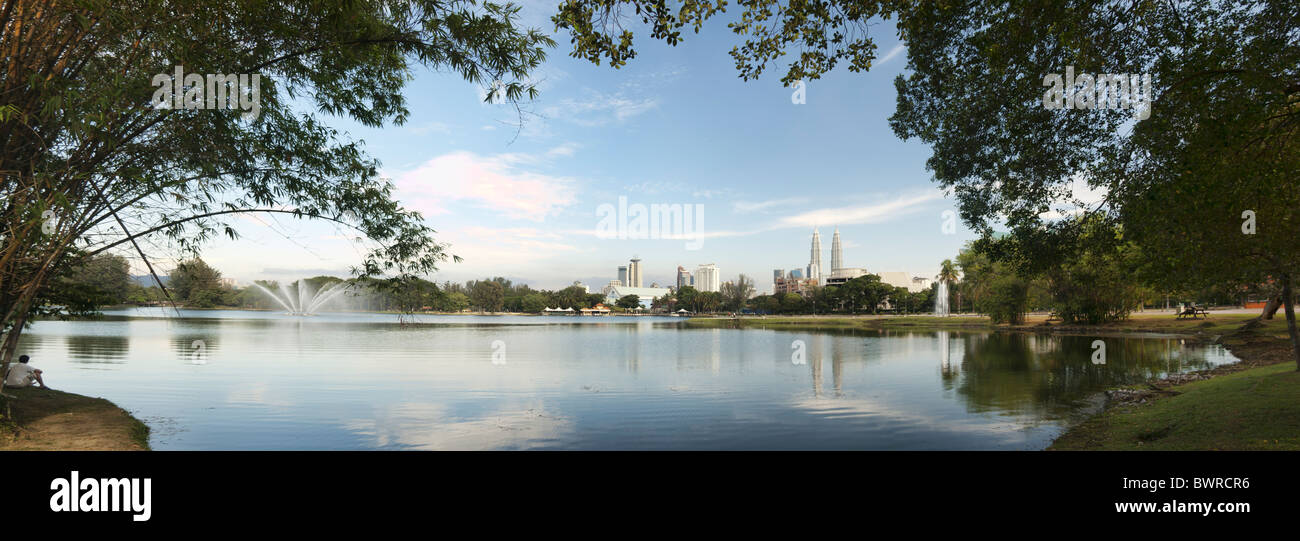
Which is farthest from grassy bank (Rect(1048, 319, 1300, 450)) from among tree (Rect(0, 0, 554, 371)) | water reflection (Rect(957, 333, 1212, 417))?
tree (Rect(0, 0, 554, 371))

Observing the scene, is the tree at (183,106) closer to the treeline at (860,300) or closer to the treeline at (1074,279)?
the treeline at (1074,279)

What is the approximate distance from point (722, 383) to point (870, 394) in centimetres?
553

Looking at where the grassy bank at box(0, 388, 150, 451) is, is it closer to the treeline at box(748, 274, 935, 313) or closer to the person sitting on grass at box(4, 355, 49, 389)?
the person sitting on grass at box(4, 355, 49, 389)

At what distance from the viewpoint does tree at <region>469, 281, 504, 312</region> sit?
11203 cm

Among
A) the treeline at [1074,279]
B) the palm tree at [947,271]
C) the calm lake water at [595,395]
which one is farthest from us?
the palm tree at [947,271]

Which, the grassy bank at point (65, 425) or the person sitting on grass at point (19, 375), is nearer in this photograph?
the grassy bank at point (65, 425)

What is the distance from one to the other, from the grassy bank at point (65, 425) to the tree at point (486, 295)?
323 feet

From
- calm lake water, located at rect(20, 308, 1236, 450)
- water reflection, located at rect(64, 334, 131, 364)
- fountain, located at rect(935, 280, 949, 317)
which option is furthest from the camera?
fountain, located at rect(935, 280, 949, 317)

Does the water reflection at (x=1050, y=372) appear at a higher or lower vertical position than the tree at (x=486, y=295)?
lower

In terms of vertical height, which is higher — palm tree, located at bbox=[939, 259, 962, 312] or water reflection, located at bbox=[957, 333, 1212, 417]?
palm tree, located at bbox=[939, 259, 962, 312]

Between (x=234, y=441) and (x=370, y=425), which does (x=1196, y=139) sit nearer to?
(x=370, y=425)

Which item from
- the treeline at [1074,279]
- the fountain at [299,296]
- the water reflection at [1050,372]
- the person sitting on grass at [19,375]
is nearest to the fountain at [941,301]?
the treeline at [1074,279]

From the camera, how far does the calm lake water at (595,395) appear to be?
481 inches

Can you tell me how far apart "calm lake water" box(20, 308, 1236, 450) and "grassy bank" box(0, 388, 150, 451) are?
72 centimetres
